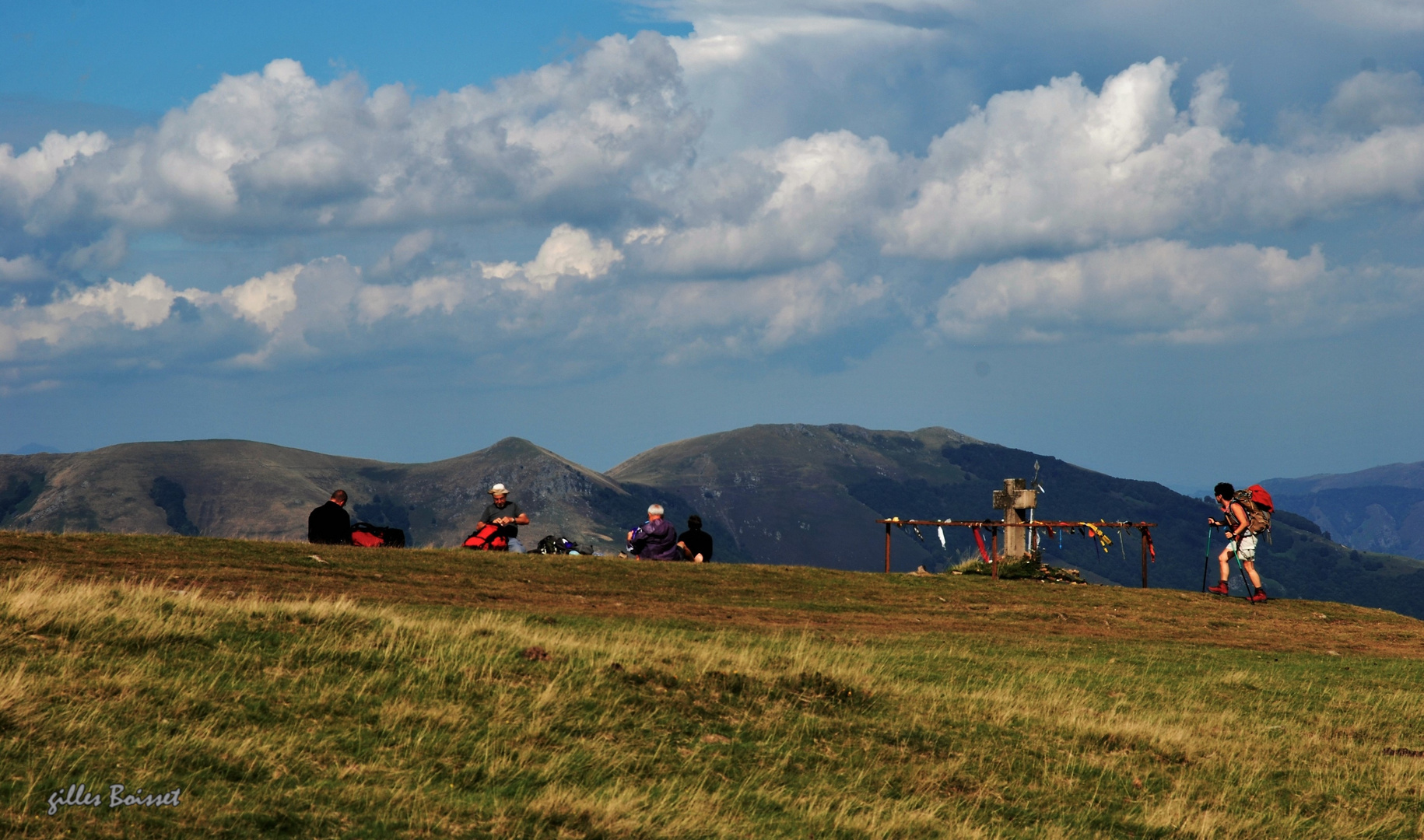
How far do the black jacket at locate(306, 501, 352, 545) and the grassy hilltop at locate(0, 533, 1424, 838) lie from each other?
216 inches

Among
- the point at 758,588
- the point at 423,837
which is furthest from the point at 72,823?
the point at 758,588

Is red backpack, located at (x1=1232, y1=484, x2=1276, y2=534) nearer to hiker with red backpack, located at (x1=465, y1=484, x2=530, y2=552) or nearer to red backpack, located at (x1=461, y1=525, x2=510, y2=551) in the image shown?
hiker with red backpack, located at (x1=465, y1=484, x2=530, y2=552)

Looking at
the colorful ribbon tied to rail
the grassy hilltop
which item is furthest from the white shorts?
the grassy hilltop

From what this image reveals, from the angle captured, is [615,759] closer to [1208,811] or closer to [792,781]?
[792,781]

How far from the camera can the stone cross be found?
30922mm

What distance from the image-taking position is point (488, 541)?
84.2ft

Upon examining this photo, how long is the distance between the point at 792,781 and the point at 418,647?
179 inches

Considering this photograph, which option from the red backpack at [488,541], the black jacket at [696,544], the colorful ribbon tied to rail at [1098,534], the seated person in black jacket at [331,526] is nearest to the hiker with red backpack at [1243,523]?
the colorful ribbon tied to rail at [1098,534]

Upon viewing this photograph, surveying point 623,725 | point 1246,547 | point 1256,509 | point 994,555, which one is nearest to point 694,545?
point 994,555

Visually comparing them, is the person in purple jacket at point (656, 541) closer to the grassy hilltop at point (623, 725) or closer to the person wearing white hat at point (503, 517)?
the person wearing white hat at point (503, 517)

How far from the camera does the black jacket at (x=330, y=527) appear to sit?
983 inches

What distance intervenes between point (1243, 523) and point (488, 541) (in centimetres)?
1609

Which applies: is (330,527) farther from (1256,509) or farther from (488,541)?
(1256,509)

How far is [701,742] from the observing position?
11.1 meters
